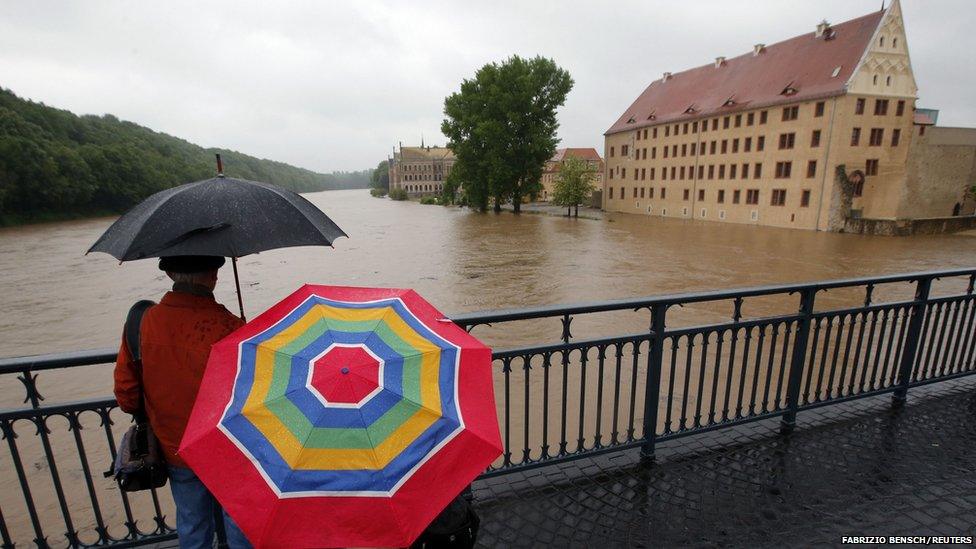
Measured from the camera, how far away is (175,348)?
1910 millimetres

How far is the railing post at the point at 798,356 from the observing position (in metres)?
3.78

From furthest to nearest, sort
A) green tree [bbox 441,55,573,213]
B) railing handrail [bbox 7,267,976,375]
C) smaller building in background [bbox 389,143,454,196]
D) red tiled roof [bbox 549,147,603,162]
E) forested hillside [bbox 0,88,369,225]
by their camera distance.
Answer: smaller building in background [bbox 389,143,454,196]
red tiled roof [bbox 549,147,603,162]
green tree [bbox 441,55,573,213]
forested hillside [bbox 0,88,369,225]
railing handrail [bbox 7,267,976,375]

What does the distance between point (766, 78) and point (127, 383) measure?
51404 mm

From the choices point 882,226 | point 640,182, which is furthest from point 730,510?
point 640,182

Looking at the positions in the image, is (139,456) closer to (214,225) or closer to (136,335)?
(136,335)

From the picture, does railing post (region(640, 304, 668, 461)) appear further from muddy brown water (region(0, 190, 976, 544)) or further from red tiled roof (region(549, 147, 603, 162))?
red tiled roof (region(549, 147, 603, 162))

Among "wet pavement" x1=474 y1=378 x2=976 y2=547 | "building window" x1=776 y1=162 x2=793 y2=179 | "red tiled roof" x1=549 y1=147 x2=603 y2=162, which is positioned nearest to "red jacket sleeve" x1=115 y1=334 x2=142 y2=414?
"wet pavement" x1=474 y1=378 x2=976 y2=547

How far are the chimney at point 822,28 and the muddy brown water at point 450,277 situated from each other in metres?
17.4

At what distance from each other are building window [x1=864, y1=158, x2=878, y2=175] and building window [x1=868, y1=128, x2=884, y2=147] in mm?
1113

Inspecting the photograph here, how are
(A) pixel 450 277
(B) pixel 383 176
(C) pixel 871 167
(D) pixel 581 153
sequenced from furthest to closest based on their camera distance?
1. (B) pixel 383 176
2. (D) pixel 581 153
3. (C) pixel 871 167
4. (A) pixel 450 277

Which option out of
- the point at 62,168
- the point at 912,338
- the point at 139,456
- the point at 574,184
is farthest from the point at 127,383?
the point at 62,168

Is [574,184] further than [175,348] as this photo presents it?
Yes

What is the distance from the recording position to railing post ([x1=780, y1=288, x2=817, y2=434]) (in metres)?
3.78

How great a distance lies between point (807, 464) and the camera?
11.6 ft
